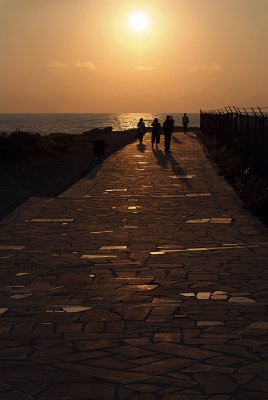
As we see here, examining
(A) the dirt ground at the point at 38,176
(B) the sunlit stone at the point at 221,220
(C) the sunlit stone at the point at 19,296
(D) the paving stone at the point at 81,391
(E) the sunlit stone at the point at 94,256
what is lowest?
(A) the dirt ground at the point at 38,176

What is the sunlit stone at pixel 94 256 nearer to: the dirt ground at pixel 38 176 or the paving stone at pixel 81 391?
the paving stone at pixel 81 391

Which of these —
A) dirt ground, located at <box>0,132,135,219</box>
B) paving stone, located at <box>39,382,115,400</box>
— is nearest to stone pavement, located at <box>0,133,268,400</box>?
paving stone, located at <box>39,382,115,400</box>

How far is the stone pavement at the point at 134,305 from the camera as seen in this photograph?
556cm

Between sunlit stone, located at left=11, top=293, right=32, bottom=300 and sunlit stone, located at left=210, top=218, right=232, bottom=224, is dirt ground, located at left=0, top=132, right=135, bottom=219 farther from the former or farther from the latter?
sunlit stone, located at left=11, top=293, right=32, bottom=300

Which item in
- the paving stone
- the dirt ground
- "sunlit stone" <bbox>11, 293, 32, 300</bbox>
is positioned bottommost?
the dirt ground

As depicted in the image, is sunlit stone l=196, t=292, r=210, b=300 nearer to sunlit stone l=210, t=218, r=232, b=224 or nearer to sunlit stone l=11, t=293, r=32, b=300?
sunlit stone l=11, t=293, r=32, b=300

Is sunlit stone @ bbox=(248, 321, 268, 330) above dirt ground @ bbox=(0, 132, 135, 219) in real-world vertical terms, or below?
above

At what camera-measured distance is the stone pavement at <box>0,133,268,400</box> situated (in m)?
5.56

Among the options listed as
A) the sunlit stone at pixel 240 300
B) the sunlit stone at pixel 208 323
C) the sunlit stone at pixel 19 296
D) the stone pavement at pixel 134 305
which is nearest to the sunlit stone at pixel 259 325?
the stone pavement at pixel 134 305

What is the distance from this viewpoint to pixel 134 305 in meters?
7.80

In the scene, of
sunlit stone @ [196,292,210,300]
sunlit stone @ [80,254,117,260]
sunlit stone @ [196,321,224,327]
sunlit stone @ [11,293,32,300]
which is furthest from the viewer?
sunlit stone @ [80,254,117,260]

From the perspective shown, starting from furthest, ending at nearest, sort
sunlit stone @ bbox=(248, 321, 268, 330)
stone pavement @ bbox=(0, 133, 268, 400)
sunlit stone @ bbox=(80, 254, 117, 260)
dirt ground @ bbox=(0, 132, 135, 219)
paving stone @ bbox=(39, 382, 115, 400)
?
dirt ground @ bbox=(0, 132, 135, 219)
sunlit stone @ bbox=(80, 254, 117, 260)
sunlit stone @ bbox=(248, 321, 268, 330)
stone pavement @ bbox=(0, 133, 268, 400)
paving stone @ bbox=(39, 382, 115, 400)

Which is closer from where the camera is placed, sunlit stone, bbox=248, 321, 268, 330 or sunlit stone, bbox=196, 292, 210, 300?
sunlit stone, bbox=248, 321, 268, 330

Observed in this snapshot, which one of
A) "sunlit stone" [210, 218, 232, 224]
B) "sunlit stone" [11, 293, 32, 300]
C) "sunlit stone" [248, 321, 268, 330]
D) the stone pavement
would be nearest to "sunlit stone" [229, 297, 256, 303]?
the stone pavement
